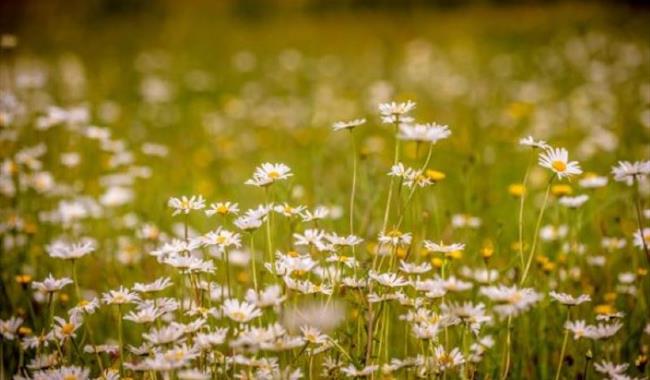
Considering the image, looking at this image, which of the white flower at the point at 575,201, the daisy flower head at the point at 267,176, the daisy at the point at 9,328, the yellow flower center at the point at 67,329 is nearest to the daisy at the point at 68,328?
the yellow flower center at the point at 67,329

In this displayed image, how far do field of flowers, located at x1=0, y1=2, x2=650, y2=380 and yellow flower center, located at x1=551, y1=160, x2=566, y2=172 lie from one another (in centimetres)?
1

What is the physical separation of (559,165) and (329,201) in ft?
3.23

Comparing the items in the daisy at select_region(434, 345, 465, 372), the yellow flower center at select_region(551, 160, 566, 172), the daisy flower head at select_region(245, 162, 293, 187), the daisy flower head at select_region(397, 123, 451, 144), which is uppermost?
the daisy flower head at select_region(397, 123, 451, 144)

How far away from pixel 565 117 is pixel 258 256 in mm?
2676

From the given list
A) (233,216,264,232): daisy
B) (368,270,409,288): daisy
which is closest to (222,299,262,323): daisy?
(233,216,264,232): daisy

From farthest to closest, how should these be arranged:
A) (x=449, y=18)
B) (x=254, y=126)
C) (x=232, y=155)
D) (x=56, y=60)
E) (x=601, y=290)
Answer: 1. (x=449, y=18)
2. (x=56, y=60)
3. (x=254, y=126)
4. (x=232, y=155)
5. (x=601, y=290)

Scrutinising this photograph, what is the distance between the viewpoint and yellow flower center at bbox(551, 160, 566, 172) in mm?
1599

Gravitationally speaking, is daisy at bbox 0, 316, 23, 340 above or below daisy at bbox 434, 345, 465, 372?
above

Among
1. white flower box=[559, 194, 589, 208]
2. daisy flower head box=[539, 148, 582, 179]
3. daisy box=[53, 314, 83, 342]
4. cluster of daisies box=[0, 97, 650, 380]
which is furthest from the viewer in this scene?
white flower box=[559, 194, 589, 208]

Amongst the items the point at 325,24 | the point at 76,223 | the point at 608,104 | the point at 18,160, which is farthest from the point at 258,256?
the point at 325,24

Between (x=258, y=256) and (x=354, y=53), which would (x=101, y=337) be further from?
(x=354, y=53)

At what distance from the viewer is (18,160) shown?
106 inches

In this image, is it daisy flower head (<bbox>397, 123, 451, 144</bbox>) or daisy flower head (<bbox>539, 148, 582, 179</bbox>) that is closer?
daisy flower head (<bbox>397, 123, 451, 144</bbox>)

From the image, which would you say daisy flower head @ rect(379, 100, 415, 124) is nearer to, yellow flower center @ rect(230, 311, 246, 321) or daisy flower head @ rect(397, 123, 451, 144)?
daisy flower head @ rect(397, 123, 451, 144)
